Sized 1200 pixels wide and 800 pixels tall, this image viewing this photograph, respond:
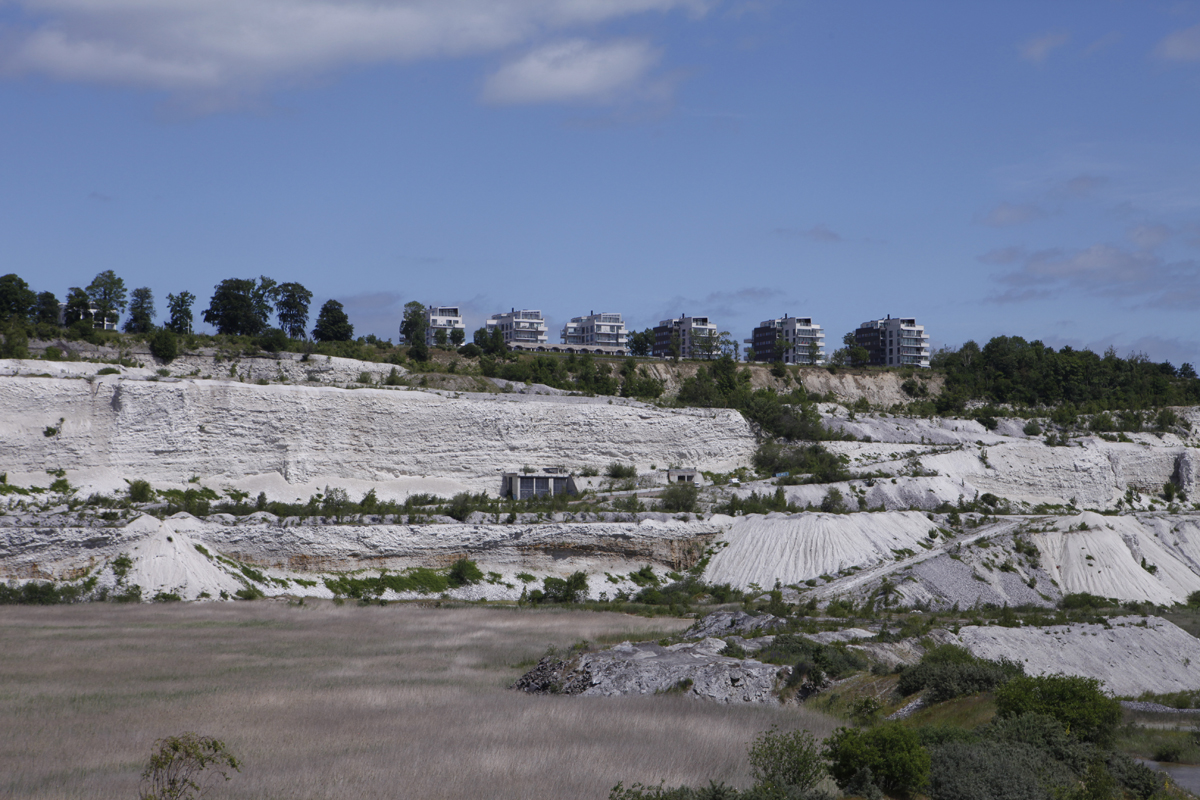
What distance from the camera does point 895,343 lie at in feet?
549

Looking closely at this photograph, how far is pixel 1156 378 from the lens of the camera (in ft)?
323

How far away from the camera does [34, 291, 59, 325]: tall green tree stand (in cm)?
7531

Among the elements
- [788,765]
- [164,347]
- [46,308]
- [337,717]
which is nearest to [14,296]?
[46,308]

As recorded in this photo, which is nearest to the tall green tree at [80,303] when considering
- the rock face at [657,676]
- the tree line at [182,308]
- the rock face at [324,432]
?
the tree line at [182,308]

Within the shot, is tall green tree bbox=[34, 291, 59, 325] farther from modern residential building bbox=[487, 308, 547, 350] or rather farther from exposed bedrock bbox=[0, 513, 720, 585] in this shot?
modern residential building bbox=[487, 308, 547, 350]

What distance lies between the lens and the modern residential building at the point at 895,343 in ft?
549

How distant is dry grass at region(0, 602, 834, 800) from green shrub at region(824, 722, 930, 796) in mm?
1460

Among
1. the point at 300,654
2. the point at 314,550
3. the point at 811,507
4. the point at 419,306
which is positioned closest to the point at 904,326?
the point at 419,306

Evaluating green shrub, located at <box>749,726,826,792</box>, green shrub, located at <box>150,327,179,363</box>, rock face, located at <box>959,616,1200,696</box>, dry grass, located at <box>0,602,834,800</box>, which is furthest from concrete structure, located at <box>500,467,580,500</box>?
green shrub, located at <box>749,726,826,792</box>

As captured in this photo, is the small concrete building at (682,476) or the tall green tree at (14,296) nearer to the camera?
the small concrete building at (682,476)

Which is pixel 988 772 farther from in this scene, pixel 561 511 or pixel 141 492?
pixel 141 492

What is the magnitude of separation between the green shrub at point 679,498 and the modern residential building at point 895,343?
401ft

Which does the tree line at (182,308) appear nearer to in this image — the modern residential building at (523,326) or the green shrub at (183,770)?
the green shrub at (183,770)

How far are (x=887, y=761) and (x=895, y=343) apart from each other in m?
161
